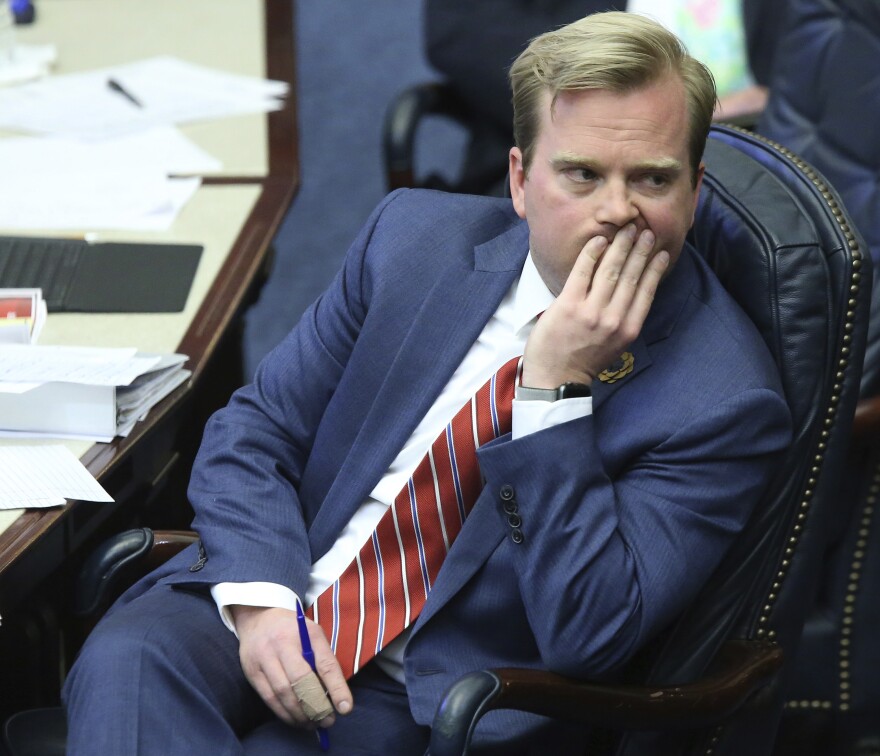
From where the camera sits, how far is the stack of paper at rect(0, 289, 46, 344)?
1813 mm

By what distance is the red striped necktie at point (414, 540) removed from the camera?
1.55 metres

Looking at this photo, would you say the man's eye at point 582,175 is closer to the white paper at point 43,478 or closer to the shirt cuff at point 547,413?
the shirt cuff at point 547,413

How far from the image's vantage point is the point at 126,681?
4.57 ft

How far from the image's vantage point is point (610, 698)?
1404mm

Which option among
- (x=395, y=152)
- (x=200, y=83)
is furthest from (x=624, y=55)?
(x=200, y=83)

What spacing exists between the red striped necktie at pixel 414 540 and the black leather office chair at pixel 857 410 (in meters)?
0.62

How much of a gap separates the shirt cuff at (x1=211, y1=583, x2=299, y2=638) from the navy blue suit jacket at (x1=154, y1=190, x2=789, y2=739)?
0.4 inches

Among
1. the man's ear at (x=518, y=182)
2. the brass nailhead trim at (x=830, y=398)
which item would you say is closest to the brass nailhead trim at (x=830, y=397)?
the brass nailhead trim at (x=830, y=398)

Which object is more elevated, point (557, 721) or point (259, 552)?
point (259, 552)

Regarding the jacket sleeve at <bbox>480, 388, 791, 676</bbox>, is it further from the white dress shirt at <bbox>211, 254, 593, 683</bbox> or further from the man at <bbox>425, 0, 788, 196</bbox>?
the man at <bbox>425, 0, 788, 196</bbox>

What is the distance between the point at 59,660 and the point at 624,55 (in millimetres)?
1083

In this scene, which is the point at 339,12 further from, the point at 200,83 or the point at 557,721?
the point at 557,721

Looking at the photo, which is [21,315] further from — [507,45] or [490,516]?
[507,45]

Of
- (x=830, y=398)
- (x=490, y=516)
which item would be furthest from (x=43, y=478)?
(x=830, y=398)
